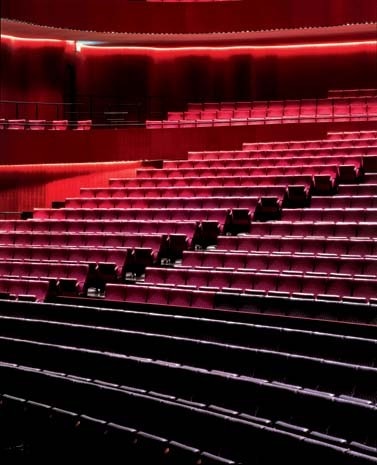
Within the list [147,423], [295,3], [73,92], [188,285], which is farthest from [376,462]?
[73,92]

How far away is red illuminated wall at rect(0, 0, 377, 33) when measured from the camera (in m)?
2.85

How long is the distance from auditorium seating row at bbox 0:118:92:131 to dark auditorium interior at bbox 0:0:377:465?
3 cm

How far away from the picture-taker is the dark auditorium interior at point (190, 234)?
1130mm

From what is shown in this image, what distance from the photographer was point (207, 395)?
1223mm

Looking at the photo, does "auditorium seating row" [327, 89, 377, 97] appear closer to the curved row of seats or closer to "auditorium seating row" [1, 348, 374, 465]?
the curved row of seats

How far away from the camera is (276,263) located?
171 cm

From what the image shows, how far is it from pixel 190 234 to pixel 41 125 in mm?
949

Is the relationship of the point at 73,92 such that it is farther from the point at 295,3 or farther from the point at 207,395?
the point at 207,395

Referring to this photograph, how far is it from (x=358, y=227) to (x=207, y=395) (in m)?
0.72

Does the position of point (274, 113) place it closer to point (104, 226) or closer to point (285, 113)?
point (285, 113)

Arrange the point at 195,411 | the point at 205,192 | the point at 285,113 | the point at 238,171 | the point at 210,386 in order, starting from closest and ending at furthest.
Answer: the point at 195,411, the point at 210,386, the point at 205,192, the point at 238,171, the point at 285,113

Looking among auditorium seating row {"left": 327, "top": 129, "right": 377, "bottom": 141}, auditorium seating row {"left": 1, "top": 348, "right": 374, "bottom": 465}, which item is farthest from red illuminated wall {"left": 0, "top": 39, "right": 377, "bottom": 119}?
auditorium seating row {"left": 1, "top": 348, "right": 374, "bottom": 465}

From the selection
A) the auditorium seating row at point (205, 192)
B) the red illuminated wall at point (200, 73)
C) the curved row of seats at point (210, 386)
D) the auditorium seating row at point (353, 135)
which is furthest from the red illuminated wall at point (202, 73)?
the curved row of seats at point (210, 386)

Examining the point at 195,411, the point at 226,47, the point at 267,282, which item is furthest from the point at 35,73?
the point at 195,411
